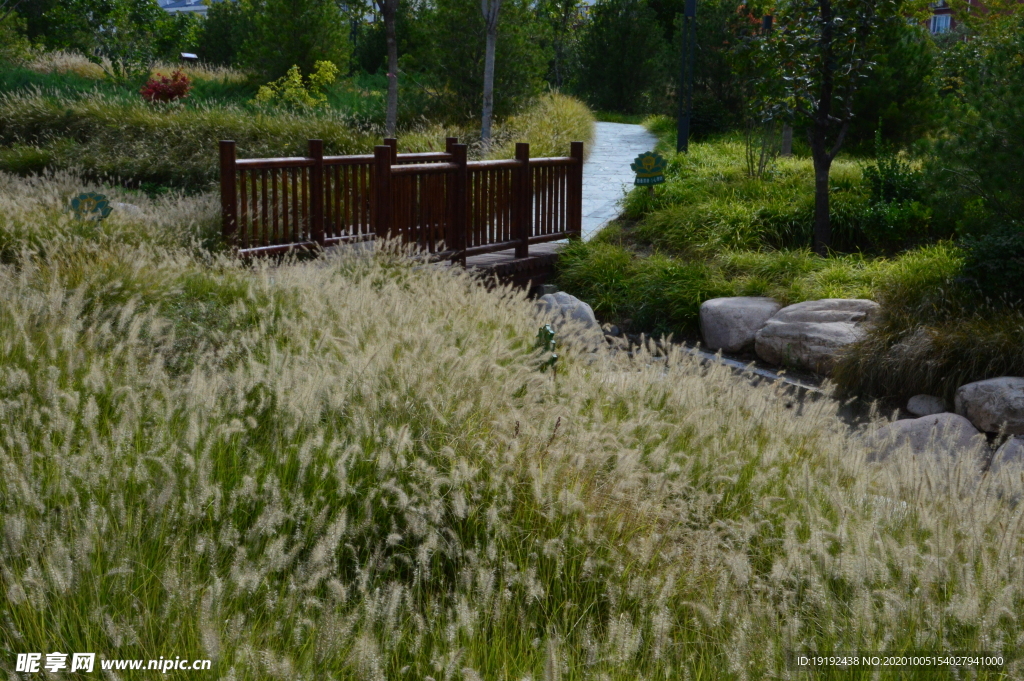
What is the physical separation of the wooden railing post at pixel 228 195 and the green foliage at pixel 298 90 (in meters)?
11.6

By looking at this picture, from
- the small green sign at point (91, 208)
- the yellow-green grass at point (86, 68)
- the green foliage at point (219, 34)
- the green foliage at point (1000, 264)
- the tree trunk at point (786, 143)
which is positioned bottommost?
the green foliage at point (1000, 264)

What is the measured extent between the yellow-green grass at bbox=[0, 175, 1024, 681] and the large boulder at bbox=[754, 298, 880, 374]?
12.3ft

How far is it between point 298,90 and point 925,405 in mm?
16931

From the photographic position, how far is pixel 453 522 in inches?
137

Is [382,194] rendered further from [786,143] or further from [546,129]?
[786,143]

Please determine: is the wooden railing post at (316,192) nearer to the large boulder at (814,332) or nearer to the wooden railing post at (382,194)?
the wooden railing post at (382,194)

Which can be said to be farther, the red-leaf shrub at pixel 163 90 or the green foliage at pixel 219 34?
the green foliage at pixel 219 34

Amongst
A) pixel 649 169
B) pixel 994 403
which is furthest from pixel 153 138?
pixel 994 403

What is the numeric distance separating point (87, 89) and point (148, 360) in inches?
720

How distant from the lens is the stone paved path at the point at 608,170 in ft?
42.5

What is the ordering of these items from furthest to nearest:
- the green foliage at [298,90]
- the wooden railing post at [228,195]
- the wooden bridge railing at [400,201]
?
the green foliage at [298,90]
the wooden bridge railing at [400,201]
the wooden railing post at [228,195]

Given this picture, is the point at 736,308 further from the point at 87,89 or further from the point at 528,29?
the point at 87,89

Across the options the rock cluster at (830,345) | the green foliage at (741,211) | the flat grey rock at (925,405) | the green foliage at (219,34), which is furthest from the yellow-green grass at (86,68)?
the flat grey rock at (925,405)

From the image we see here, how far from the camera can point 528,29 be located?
67.8 feet
